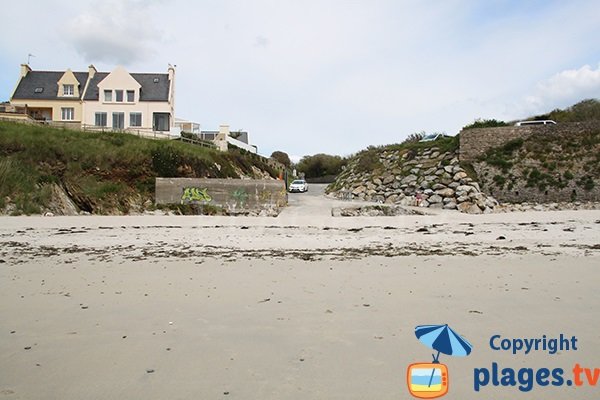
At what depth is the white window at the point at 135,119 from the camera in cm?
3481

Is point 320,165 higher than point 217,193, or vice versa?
point 320,165

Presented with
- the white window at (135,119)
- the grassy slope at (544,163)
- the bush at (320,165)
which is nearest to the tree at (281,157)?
the bush at (320,165)

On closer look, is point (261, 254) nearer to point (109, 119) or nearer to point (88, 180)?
point (88, 180)

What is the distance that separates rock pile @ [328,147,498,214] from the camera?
23.7 m

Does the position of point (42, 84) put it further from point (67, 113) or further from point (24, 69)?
point (67, 113)

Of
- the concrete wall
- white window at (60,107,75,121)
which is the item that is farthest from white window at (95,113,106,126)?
the concrete wall

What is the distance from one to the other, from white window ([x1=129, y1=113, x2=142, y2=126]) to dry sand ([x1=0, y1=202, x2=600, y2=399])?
27.6m

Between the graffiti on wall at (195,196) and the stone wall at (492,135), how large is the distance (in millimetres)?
16535

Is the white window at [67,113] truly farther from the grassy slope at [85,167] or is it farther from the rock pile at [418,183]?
the rock pile at [418,183]

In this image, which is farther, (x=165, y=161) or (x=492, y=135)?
(x=492, y=135)

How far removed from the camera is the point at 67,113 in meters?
35.5

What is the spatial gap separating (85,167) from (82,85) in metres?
18.3

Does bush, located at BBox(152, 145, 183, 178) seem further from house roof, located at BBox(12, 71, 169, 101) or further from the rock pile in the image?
house roof, located at BBox(12, 71, 169, 101)

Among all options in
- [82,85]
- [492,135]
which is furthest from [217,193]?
[82,85]
